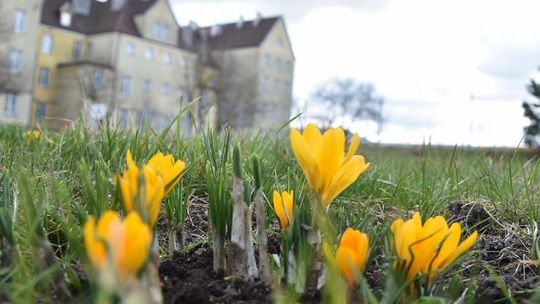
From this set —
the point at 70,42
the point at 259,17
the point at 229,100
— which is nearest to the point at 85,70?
the point at 70,42

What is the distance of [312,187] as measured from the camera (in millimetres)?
1001

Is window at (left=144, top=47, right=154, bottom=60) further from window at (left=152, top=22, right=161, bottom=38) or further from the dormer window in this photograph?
the dormer window

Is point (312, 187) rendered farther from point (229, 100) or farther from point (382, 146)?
point (229, 100)

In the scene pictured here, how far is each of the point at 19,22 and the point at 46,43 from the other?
148 inches

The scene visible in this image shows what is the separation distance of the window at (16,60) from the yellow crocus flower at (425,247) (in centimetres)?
3807

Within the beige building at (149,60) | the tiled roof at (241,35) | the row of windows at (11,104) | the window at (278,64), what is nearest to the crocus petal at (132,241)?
the beige building at (149,60)

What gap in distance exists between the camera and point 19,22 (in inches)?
1435

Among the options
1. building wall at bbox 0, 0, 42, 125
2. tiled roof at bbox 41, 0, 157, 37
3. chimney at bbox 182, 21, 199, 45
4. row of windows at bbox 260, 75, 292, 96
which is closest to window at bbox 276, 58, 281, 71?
row of windows at bbox 260, 75, 292, 96

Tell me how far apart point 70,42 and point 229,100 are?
1072 centimetres

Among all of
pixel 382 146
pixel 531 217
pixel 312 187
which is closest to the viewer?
pixel 312 187

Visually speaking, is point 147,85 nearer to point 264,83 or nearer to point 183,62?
point 183,62

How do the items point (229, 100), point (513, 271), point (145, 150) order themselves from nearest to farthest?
point (513, 271)
point (145, 150)
point (229, 100)

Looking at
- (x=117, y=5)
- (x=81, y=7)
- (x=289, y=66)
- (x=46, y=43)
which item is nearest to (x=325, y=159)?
(x=46, y=43)

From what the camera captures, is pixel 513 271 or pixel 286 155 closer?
pixel 513 271
